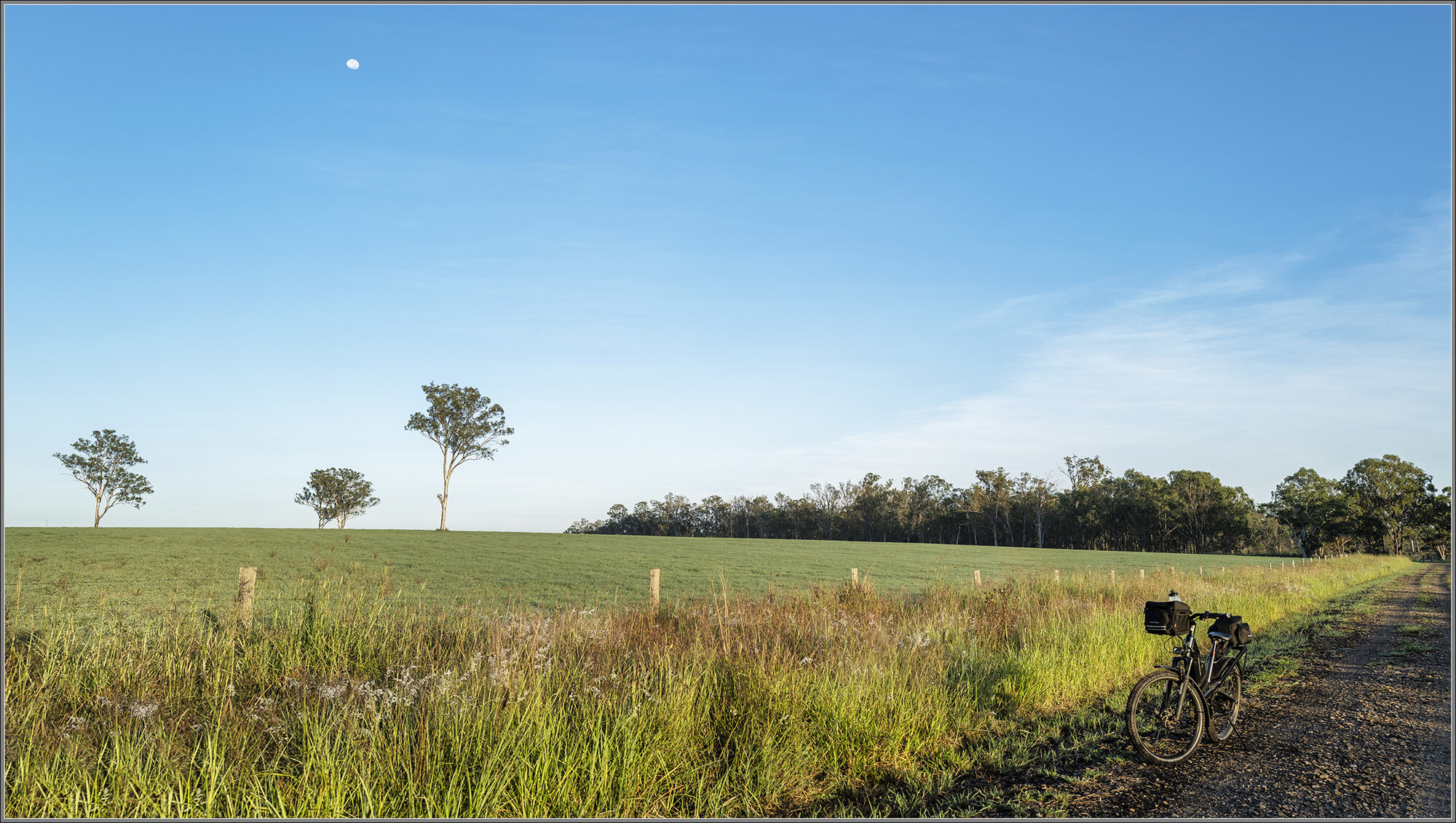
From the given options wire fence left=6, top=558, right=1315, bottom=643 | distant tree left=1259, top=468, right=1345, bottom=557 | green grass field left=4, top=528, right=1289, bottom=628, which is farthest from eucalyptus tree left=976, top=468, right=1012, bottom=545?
wire fence left=6, top=558, right=1315, bottom=643

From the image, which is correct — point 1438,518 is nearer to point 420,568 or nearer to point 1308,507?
point 1308,507

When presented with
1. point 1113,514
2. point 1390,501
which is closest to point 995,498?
point 1113,514

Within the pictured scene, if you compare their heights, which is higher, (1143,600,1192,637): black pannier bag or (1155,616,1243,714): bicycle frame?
(1143,600,1192,637): black pannier bag

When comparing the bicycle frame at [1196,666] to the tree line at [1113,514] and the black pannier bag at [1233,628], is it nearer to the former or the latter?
the black pannier bag at [1233,628]

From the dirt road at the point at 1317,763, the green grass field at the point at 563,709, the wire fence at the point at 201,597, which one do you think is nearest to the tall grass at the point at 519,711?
the green grass field at the point at 563,709

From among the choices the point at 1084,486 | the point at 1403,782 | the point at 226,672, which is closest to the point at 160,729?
the point at 226,672

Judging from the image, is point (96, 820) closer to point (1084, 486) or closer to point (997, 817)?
point (997, 817)

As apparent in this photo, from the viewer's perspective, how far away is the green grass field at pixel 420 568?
17.5 meters

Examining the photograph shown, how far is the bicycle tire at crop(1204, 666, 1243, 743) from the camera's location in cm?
727

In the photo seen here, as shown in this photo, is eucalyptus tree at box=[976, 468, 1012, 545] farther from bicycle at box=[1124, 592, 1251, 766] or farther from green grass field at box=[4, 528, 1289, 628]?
bicycle at box=[1124, 592, 1251, 766]

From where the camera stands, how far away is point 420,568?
27828 millimetres

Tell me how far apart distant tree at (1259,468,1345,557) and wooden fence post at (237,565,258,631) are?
122 meters

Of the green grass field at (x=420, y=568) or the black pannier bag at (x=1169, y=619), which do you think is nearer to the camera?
the black pannier bag at (x=1169, y=619)

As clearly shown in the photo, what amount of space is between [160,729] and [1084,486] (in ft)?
468
